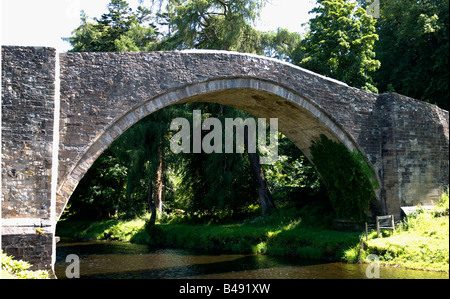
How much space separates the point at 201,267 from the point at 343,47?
326 inches

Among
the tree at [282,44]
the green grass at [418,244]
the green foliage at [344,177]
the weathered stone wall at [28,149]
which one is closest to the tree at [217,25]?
the tree at [282,44]

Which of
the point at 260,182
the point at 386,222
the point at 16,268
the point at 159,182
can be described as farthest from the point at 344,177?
the point at 16,268

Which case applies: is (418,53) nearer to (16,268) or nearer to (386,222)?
(386,222)

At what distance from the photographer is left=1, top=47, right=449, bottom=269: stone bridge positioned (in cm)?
704

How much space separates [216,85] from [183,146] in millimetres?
6230

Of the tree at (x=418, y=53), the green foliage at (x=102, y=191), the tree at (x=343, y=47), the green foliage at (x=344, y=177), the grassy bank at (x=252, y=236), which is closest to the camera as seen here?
the grassy bank at (x=252, y=236)

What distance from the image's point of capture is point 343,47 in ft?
46.5

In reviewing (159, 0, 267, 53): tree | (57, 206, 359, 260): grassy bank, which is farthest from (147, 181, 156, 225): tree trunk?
(159, 0, 267, 53): tree

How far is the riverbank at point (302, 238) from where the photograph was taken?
8969 mm

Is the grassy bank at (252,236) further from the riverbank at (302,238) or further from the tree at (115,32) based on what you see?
the tree at (115,32)

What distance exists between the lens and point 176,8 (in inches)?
621

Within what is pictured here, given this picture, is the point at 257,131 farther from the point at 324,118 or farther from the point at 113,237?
the point at 113,237

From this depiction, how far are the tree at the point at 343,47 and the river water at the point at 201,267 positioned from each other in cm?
655
